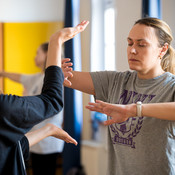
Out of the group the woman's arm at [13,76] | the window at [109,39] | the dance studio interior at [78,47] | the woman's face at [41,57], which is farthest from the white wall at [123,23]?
the woman's arm at [13,76]

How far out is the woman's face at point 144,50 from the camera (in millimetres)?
1569

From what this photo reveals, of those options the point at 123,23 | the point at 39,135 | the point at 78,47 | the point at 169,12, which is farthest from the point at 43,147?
the point at 169,12

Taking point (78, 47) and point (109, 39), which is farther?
point (109, 39)

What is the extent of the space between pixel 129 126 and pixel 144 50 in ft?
1.41

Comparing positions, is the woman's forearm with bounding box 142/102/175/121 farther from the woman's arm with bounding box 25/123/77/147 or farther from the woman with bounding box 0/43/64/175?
the woman with bounding box 0/43/64/175

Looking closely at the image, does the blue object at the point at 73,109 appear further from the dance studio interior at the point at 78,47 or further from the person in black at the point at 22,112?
the person in black at the point at 22,112

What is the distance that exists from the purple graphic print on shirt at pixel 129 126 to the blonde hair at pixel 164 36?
276mm

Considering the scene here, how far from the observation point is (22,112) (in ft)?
3.46

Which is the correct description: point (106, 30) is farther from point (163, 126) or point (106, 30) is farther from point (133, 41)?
point (163, 126)

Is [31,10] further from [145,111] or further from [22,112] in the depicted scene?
[22,112]

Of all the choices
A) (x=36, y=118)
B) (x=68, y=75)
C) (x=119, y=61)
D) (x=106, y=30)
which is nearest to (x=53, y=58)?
(x=36, y=118)

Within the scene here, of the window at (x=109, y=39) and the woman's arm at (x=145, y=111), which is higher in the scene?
the window at (x=109, y=39)

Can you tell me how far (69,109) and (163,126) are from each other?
2519mm

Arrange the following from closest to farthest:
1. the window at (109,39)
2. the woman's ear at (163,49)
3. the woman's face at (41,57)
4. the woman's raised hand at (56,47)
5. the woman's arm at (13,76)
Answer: the woman's raised hand at (56,47) → the woman's ear at (163,49) → the woman's face at (41,57) → the woman's arm at (13,76) → the window at (109,39)
